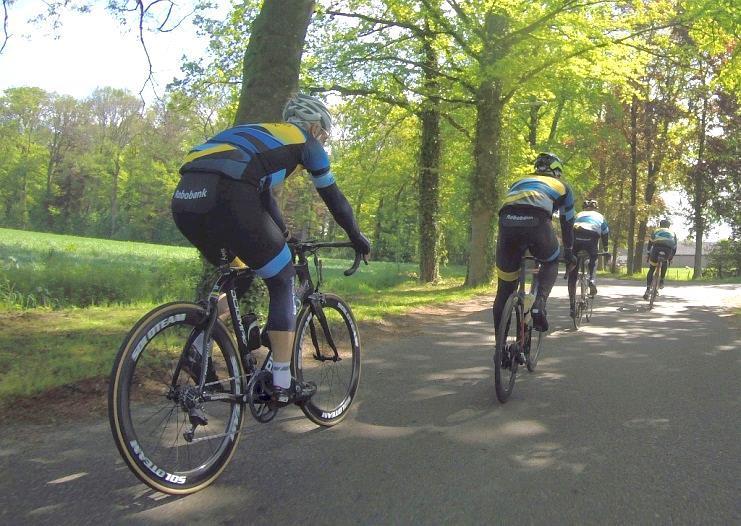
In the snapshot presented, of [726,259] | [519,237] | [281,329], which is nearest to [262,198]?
[281,329]

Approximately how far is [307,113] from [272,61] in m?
3.60

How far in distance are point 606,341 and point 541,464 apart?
17.3ft

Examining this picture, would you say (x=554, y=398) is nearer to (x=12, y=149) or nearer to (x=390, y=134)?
(x=390, y=134)

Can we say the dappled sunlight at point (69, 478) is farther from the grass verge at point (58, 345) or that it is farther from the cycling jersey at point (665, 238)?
the cycling jersey at point (665, 238)

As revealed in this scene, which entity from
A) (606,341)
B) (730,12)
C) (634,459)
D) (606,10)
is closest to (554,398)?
(634,459)

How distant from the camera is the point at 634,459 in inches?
144

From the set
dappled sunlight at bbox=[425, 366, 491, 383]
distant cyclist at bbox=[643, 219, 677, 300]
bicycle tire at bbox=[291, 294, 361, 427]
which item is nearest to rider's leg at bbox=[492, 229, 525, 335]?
dappled sunlight at bbox=[425, 366, 491, 383]

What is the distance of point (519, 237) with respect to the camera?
5391 mm

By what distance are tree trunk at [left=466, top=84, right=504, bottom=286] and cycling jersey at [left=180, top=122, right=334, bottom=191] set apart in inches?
590

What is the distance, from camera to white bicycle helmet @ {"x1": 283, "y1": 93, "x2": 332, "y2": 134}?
3611 mm

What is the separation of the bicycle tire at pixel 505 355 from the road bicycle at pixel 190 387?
1629mm

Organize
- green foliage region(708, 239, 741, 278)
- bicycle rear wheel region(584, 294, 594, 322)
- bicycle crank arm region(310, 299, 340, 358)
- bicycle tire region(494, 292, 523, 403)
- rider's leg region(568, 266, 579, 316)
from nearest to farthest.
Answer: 1. bicycle crank arm region(310, 299, 340, 358)
2. bicycle tire region(494, 292, 523, 403)
3. rider's leg region(568, 266, 579, 316)
4. bicycle rear wheel region(584, 294, 594, 322)
5. green foliage region(708, 239, 741, 278)

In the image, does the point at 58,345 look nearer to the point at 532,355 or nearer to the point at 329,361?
the point at 329,361

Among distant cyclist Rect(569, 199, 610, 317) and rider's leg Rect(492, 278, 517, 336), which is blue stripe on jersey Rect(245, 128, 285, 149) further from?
distant cyclist Rect(569, 199, 610, 317)
